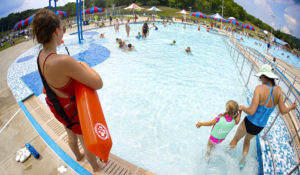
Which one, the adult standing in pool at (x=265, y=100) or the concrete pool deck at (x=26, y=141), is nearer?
the adult standing in pool at (x=265, y=100)

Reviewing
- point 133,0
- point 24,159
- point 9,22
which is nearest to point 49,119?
point 24,159

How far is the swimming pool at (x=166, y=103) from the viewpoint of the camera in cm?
350

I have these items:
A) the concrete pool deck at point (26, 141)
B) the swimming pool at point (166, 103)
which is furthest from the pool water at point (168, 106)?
the concrete pool deck at point (26, 141)

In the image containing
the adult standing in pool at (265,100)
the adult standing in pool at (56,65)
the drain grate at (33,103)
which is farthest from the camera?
the drain grate at (33,103)

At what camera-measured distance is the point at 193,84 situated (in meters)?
6.95

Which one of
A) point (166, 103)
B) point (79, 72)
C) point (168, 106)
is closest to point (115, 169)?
point (79, 72)

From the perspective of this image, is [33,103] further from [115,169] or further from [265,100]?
[265,100]

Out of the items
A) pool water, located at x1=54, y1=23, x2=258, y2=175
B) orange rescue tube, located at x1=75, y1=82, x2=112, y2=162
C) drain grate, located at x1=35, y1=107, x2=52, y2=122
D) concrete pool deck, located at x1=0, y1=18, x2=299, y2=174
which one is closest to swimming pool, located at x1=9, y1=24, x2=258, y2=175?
pool water, located at x1=54, y1=23, x2=258, y2=175

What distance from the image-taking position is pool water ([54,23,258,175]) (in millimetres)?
3488

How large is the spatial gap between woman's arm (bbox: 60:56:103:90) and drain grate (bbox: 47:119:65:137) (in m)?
2.62

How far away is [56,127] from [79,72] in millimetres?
2879

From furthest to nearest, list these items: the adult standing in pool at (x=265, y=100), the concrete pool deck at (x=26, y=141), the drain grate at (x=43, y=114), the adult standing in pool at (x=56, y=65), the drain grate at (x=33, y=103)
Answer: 1. the drain grate at (x=33, y=103)
2. the drain grate at (x=43, y=114)
3. the concrete pool deck at (x=26, y=141)
4. the adult standing in pool at (x=265, y=100)
5. the adult standing in pool at (x=56, y=65)

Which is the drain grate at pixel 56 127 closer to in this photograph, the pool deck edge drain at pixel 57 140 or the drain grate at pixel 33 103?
the pool deck edge drain at pixel 57 140

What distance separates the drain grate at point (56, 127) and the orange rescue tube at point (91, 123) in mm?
2417
